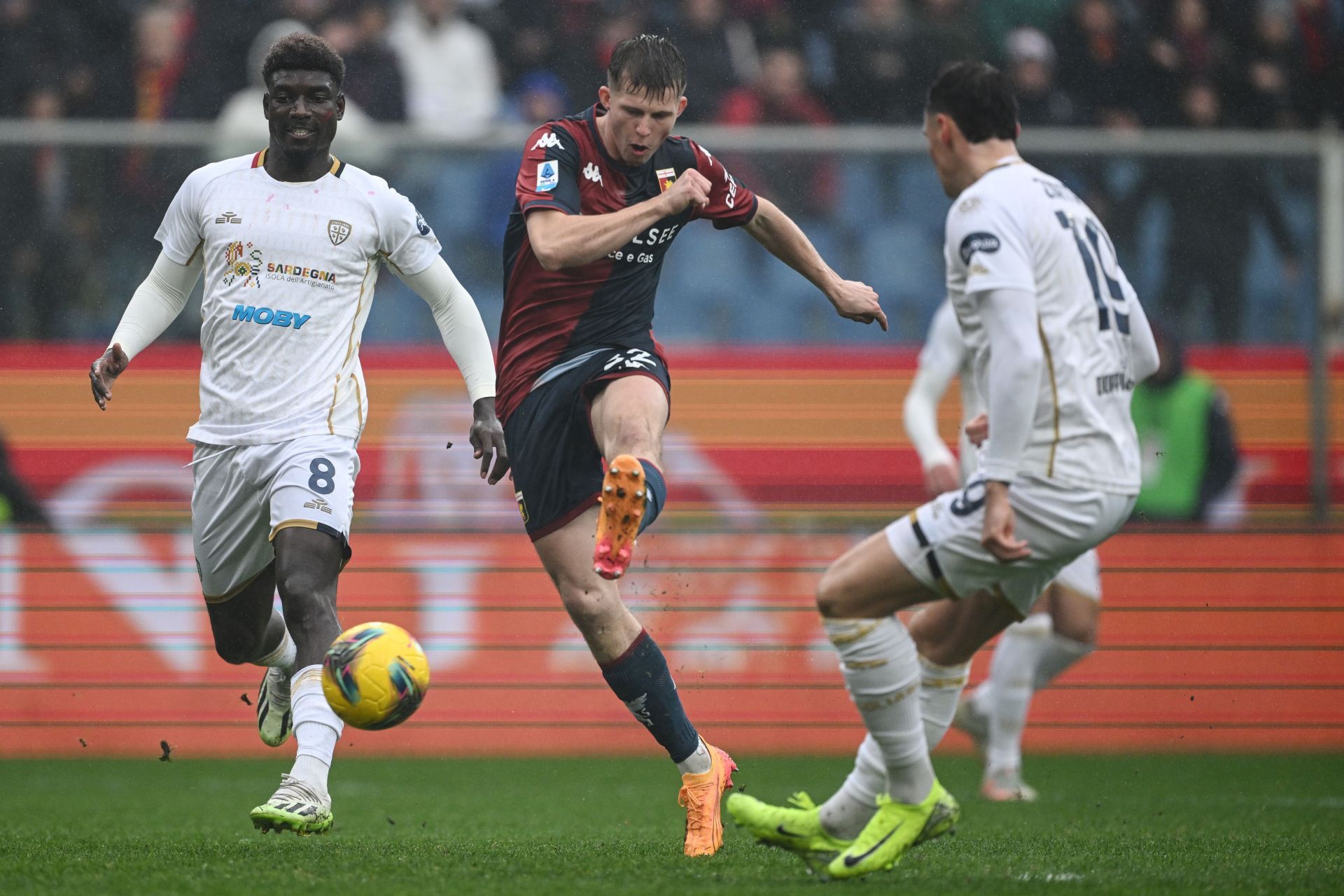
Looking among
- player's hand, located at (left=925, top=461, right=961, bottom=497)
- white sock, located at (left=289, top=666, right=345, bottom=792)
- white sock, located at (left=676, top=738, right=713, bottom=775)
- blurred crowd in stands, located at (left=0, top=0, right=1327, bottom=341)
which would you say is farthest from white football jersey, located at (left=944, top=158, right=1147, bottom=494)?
blurred crowd in stands, located at (left=0, top=0, right=1327, bottom=341)

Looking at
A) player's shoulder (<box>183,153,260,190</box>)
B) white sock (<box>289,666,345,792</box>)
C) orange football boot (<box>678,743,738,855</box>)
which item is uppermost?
player's shoulder (<box>183,153,260,190</box>)

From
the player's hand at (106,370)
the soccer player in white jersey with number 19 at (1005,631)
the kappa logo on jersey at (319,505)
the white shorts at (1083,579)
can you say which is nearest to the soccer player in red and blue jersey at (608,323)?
the kappa logo on jersey at (319,505)

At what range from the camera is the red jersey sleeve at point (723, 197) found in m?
5.89

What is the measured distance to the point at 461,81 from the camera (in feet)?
41.0

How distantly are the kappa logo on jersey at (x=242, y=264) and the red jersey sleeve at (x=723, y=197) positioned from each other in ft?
5.06

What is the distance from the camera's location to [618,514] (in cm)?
486

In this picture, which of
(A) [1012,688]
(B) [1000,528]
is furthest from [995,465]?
(A) [1012,688]

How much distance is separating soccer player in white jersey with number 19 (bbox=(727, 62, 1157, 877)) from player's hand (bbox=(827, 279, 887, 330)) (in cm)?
101

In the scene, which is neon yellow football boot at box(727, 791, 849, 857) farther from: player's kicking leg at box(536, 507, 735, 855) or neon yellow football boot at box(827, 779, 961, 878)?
player's kicking leg at box(536, 507, 735, 855)

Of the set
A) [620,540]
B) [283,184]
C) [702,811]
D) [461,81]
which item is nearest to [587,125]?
[283,184]

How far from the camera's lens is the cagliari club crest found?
562 cm

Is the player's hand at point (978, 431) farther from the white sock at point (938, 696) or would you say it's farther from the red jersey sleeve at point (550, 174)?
the red jersey sleeve at point (550, 174)

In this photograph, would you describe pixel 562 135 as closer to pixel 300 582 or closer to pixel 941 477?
pixel 300 582

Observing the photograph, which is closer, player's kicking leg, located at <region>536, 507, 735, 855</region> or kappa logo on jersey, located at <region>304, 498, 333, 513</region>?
kappa logo on jersey, located at <region>304, 498, 333, 513</region>
